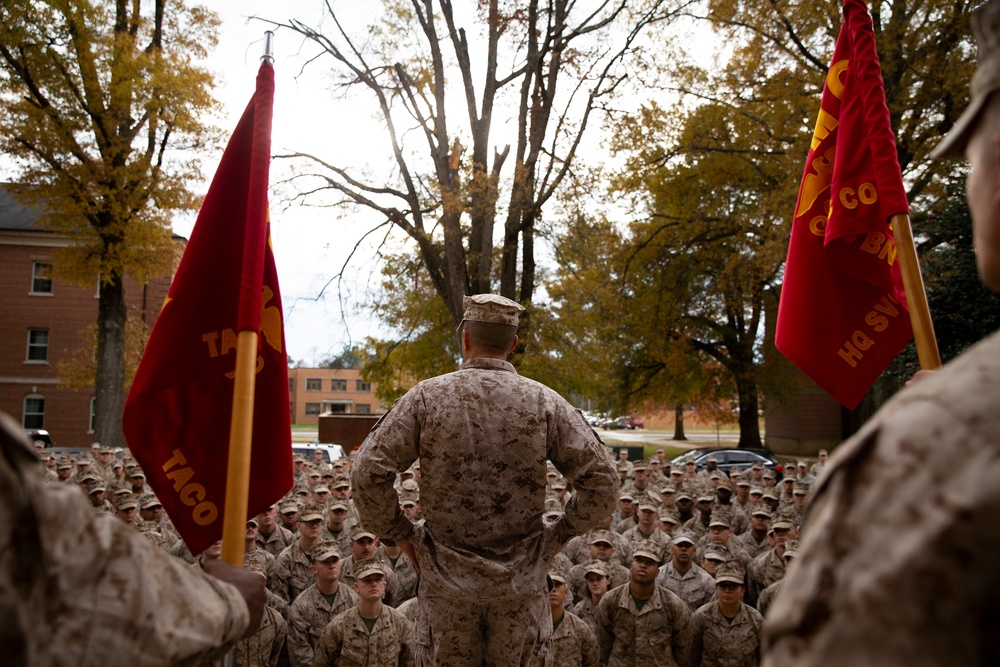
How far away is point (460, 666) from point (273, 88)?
2552 mm

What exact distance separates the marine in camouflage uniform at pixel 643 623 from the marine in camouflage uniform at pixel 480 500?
4087mm

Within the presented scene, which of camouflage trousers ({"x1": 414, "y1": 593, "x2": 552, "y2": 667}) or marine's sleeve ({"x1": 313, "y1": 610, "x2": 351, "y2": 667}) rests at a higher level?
camouflage trousers ({"x1": 414, "y1": 593, "x2": 552, "y2": 667})

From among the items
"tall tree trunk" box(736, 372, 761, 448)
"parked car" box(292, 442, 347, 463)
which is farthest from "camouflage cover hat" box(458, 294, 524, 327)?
"tall tree trunk" box(736, 372, 761, 448)

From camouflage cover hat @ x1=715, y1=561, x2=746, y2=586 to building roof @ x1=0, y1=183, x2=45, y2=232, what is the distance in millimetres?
37493

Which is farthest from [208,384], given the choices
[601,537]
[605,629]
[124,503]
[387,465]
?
[124,503]

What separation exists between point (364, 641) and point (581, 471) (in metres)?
4.01

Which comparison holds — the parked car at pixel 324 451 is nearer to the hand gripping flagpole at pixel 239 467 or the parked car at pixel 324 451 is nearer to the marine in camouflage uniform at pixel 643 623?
the marine in camouflage uniform at pixel 643 623

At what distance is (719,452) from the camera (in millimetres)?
25781

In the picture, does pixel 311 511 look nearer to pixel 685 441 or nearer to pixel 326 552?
pixel 326 552

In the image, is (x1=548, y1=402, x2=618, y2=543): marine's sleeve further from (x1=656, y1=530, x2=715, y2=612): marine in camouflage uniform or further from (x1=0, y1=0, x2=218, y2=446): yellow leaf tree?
(x1=0, y1=0, x2=218, y2=446): yellow leaf tree

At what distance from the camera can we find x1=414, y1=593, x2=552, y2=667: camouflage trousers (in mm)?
3475

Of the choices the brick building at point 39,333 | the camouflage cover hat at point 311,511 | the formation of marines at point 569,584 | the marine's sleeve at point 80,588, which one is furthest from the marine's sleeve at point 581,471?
the brick building at point 39,333

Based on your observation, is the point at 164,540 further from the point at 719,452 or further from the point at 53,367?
the point at 53,367

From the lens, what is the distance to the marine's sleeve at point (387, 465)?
351 cm
